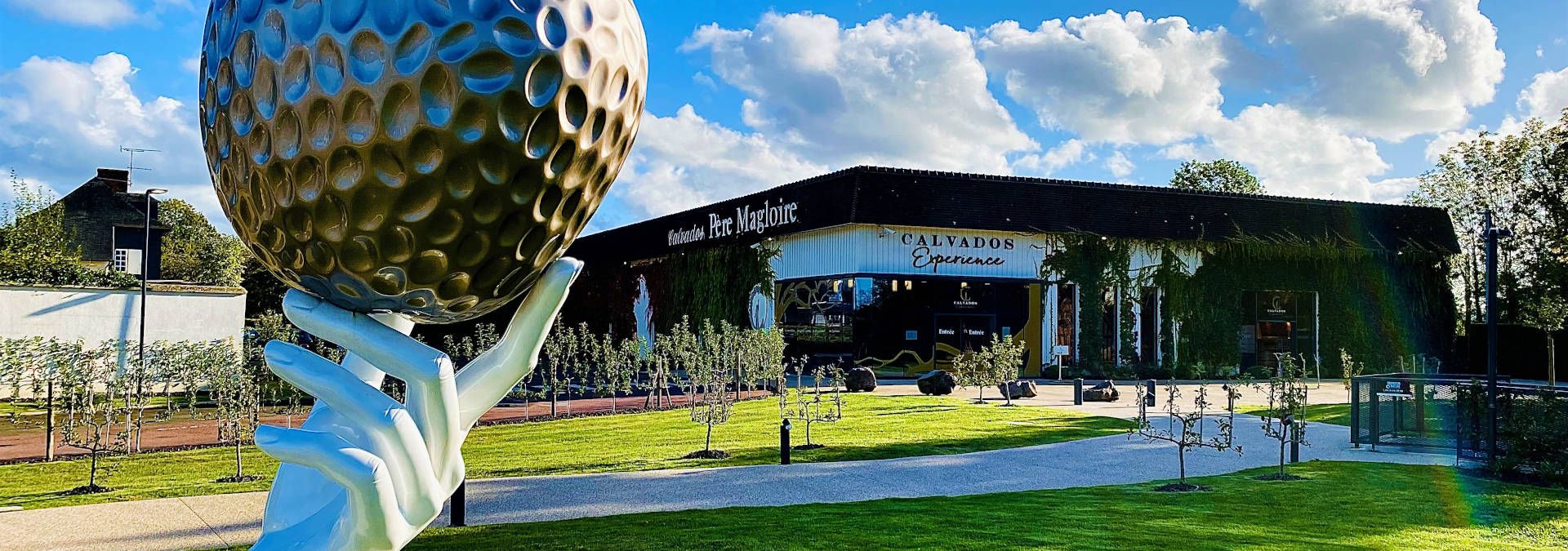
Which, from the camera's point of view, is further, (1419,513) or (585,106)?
→ (1419,513)

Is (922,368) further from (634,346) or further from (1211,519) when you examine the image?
(1211,519)

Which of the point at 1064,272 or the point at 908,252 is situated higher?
the point at 908,252

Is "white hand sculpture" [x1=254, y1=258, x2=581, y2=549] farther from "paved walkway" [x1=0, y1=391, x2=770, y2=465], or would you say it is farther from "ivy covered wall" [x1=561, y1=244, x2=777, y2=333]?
"ivy covered wall" [x1=561, y1=244, x2=777, y2=333]

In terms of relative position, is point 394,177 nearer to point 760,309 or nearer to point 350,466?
point 350,466

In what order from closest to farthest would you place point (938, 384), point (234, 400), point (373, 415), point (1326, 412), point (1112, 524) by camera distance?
point (373, 415)
point (1112, 524)
point (234, 400)
point (1326, 412)
point (938, 384)

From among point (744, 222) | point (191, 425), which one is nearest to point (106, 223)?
point (744, 222)

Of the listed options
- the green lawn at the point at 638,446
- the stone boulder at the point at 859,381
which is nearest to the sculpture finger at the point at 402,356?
the green lawn at the point at 638,446

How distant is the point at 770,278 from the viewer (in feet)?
129

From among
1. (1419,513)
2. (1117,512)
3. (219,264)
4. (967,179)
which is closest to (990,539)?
(1117,512)

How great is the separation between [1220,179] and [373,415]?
7492 cm

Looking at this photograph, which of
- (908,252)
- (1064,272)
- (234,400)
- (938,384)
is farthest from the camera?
(1064,272)

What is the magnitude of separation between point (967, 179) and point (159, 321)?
81.0 feet

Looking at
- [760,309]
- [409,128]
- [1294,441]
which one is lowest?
[1294,441]

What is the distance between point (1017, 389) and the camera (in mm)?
26234
